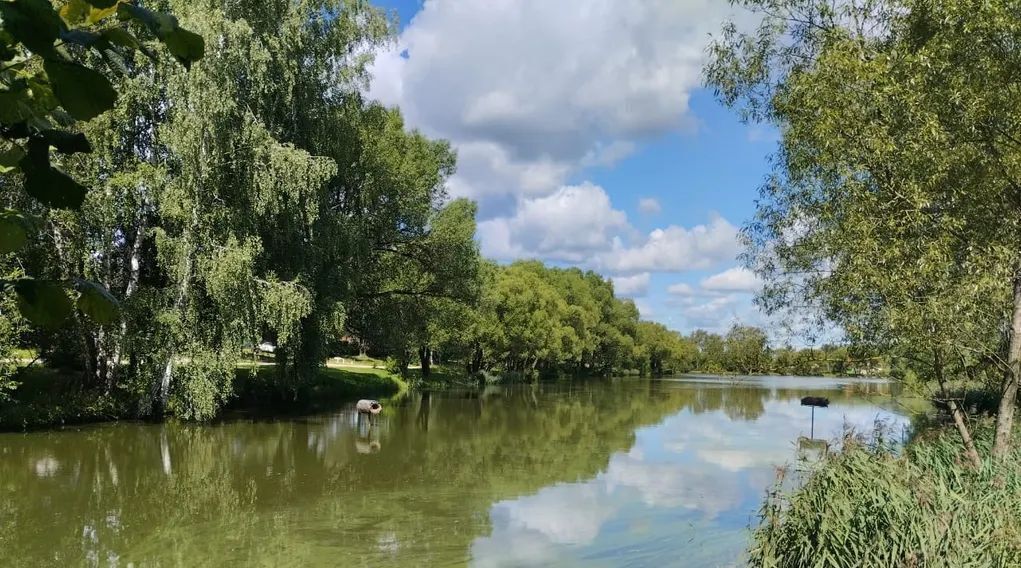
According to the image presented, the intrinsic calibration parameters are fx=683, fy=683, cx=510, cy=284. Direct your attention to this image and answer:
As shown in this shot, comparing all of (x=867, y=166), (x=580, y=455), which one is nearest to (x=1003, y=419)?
(x=867, y=166)

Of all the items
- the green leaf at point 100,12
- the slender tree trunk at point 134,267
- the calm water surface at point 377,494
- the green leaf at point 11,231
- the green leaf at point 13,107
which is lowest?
Result: the calm water surface at point 377,494

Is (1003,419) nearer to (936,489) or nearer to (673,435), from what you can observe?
(936,489)

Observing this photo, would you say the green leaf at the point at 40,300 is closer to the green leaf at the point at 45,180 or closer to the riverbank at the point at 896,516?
the green leaf at the point at 45,180

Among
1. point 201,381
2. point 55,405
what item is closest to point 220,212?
point 201,381

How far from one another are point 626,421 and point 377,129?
52.8 ft

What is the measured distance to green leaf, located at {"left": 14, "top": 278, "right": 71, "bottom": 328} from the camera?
1.32 metres

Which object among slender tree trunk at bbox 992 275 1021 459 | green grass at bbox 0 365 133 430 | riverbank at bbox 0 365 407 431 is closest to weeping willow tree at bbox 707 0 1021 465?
slender tree trunk at bbox 992 275 1021 459

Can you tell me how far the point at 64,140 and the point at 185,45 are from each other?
0.32 metres

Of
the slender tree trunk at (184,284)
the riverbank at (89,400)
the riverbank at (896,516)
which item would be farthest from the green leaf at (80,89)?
the riverbank at (89,400)

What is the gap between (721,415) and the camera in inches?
1314

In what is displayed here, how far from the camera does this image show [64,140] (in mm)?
1361

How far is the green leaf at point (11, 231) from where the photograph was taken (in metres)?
1.40

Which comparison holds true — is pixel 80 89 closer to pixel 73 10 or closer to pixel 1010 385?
pixel 73 10

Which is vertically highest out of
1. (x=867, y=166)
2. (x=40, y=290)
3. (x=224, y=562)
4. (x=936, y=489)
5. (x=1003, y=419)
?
(x=867, y=166)
